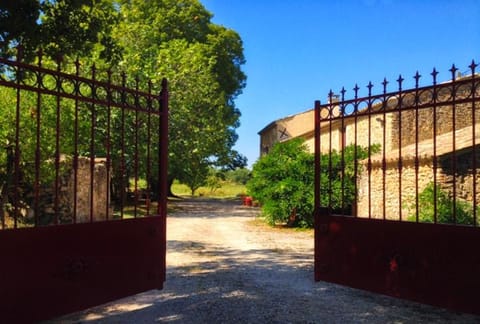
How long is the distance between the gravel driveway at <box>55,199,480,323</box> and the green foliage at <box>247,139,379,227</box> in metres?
4.98

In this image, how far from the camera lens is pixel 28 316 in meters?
4.08

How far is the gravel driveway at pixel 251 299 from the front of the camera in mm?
4863

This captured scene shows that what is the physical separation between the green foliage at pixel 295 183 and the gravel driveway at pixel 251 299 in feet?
16.3

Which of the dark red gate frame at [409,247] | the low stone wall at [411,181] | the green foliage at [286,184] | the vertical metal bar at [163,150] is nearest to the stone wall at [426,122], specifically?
the low stone wall at [411,181]

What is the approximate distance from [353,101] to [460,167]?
793 cm

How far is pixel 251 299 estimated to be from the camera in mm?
5652

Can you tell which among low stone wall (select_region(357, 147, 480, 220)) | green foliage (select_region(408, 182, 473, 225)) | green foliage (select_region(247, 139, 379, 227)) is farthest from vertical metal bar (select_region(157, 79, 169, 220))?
green foliage (select_region(247, 139, 379, 227))

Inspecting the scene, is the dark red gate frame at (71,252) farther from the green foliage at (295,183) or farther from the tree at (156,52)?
the green foliage at (295,183)

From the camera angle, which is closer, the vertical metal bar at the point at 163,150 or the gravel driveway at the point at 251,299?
the gravel driveway at the point at 251,299

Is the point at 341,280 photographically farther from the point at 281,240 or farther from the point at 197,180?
the point at 197,180

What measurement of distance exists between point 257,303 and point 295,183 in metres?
9.32

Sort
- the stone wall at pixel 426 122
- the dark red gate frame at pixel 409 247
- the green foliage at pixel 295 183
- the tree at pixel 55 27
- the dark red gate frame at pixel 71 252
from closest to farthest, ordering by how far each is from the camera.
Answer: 1. the dark red gate frame at pixel 71 252
2. the dark red gate frame at pixel 409 247
3. the tree at pixel 55 27
4. the green foliage at pixel 295 183
5. the stone wall at pixel 426 122

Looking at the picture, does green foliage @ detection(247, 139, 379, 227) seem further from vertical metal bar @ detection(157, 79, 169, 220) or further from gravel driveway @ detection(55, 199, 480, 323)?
vertical metal bar @ detection(157, 79, 169, 220)

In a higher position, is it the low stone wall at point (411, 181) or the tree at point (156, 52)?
the tree at point (156, 52)
